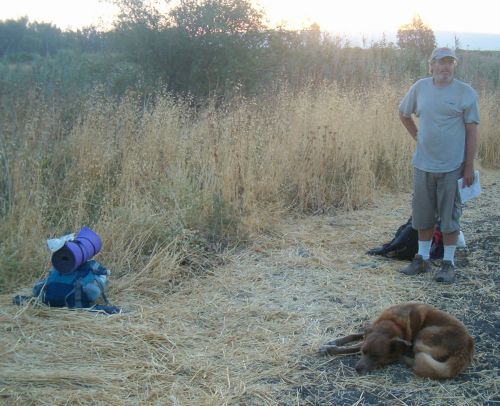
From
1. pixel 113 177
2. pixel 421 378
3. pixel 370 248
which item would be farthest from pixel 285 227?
pixel 421 378

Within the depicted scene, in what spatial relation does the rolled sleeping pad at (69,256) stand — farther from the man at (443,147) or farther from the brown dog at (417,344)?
the man at (443,147)

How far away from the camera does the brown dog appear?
3303mm

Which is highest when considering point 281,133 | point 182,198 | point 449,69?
point 449,69

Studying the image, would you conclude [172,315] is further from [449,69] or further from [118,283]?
[449,69]

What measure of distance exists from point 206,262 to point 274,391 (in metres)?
2.14

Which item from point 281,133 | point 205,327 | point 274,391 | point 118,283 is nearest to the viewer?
point 274,391

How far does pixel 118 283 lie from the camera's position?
4574mm

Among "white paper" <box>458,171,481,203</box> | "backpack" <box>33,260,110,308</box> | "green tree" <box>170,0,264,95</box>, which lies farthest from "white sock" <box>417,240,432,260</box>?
"green tree" <box>170,0,264,95</box>

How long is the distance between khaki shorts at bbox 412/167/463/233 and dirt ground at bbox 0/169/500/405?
489 millimetres

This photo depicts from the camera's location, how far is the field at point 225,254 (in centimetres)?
326

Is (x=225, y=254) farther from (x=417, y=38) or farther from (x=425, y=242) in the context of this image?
(x=417, y=38)

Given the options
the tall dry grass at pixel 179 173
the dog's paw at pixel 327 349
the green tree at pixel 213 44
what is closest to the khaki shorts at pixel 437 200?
the tall dry grass at pixel 179 173

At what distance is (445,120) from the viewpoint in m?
4.78

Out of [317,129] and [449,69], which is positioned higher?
[449,69]
